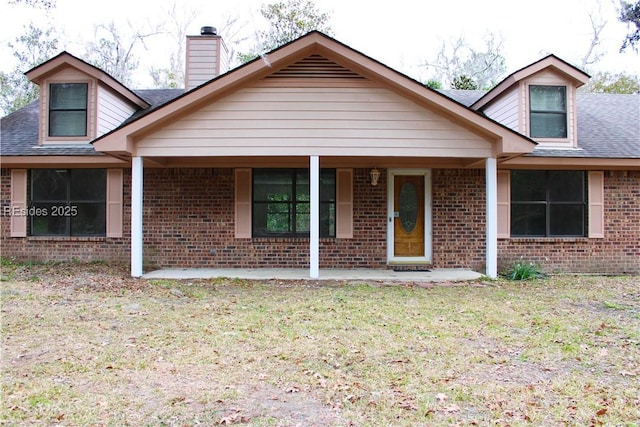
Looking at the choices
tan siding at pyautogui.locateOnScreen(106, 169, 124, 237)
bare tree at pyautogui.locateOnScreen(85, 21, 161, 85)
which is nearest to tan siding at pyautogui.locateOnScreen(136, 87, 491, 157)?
tan siding at pyautogui.locateOnScreen(106, 169, 124, 237)

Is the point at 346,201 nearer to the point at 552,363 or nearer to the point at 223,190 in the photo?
the point at 223,190

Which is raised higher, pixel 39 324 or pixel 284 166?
pixel 284 166

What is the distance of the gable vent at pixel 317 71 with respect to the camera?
27.4ft

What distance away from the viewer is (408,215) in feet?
33.6

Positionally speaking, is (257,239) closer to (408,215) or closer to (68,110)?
(408,215)

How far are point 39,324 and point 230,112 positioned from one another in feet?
14.8

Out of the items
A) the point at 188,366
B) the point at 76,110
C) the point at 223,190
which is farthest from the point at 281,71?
the point at 188,366

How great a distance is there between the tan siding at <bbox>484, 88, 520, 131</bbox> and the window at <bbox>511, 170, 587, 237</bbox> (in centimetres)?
107

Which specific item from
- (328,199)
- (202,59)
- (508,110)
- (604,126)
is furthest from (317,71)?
(604,126)

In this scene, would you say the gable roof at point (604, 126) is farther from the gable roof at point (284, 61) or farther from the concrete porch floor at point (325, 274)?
the concrete porch floor at point (325, 274)

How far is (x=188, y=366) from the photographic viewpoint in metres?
4.02

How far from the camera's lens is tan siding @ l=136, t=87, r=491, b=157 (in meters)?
8.24

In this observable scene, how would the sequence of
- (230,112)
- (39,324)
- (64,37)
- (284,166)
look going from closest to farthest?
(39,324) → (230,112) → (284,166) → (64,37)

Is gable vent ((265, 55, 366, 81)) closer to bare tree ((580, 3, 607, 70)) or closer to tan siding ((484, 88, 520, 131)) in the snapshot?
tan siding ((484, 88, 520, 131))
